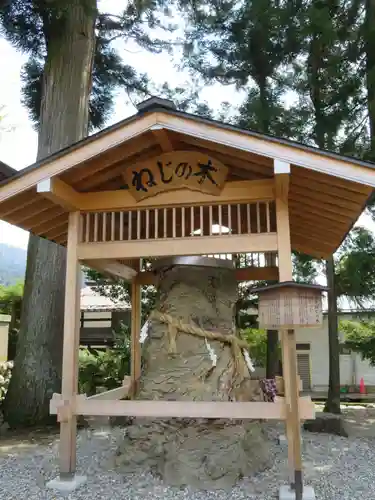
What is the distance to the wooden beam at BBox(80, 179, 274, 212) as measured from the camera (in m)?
4.45

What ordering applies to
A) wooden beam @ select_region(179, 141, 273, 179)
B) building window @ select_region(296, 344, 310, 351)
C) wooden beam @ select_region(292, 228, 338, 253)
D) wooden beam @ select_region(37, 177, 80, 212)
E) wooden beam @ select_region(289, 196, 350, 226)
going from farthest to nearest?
building window @ select_region(296, 344, 310, 351)
wooden beam @ select_region(292, 228, 338, 253)
wooden beam @ select_region(289, 196, 350, 226)
wooden beam @ select_region(179, 141, 273, 179)
wooden beam @ select_region(37, 177, 80, 212)

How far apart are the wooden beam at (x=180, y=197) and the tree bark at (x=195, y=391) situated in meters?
0.95

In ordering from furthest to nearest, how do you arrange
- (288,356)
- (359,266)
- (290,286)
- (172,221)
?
(359,266), (172,221), (288,356), (290,286)

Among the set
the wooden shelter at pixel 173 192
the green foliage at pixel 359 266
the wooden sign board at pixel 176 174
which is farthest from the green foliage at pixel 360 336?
the wooden sign board at pixel 176 174

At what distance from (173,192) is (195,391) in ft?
6.91

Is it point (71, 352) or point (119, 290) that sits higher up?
point (119, 290)

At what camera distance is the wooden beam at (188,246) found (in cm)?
428

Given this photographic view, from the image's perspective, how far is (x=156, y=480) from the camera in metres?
4.41

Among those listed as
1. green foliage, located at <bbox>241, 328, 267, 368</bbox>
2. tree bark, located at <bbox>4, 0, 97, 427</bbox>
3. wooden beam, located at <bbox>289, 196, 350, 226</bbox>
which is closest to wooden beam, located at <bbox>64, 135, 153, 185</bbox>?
wooden beam, located at <bbox>289, 196, 350, 226</bbox>

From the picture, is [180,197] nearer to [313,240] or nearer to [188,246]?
[188,246]

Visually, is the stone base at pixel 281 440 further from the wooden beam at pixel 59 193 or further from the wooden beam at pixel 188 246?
the wooden beam at pixel 59 193

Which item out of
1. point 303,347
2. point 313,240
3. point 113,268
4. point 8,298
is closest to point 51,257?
point 113,268

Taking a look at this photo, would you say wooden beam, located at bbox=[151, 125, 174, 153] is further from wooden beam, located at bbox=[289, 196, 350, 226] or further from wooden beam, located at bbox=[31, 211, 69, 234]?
wooden beam, located at bbox=[31, 211, 69, 234]

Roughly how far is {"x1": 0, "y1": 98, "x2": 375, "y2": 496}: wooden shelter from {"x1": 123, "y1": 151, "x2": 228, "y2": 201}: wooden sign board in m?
0.01
